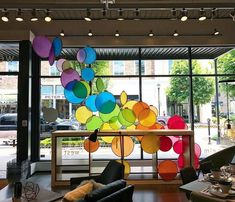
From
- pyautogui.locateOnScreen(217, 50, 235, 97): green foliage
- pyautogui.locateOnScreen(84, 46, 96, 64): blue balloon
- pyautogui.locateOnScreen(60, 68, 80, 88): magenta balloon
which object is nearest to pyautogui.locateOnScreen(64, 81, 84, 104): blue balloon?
pyautogui.locateOnScreen(60, 68, 80, 88): magenta balloon

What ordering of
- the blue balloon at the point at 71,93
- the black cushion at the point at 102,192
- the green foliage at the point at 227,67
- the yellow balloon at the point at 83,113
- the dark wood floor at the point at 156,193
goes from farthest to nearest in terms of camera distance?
the green foliage at the point at 227,67
the yellow balloon at the point at 83,113
the blue balloon at the point at 71,93
the dark wood floor at the point at 156,193
the black cushion at the point at 102,192

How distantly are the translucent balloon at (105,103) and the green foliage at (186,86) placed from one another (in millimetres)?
2175

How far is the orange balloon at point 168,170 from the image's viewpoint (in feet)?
17.5

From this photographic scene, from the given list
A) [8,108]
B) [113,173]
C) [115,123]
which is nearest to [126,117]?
[115,123]

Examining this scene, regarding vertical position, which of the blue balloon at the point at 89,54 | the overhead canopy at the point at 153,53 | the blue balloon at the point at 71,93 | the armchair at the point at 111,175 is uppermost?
the overhead canopy at the point at 153,53

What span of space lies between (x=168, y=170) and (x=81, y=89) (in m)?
2.63

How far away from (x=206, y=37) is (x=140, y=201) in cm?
463

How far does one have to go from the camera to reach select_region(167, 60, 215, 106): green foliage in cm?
671

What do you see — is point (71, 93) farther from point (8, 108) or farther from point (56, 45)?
point (8, 108)

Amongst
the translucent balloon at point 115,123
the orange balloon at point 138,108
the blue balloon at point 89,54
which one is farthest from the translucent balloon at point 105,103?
the blue balloon at point 89,54

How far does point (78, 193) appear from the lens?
265 centimetres

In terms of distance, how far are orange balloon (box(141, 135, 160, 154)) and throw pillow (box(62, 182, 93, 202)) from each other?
8.41ft

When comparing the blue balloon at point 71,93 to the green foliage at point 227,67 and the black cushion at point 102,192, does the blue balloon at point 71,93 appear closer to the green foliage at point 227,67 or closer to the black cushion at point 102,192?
the black cushion at point 102,192

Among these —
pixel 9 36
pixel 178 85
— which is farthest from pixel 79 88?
pixel 178 85
